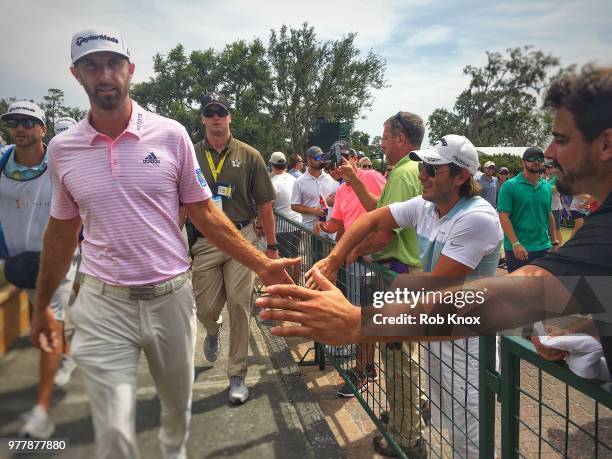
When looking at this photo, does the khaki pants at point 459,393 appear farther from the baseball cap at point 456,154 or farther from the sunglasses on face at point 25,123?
the sunglasses on face at point 25,123

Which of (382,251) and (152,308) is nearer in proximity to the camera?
(152,308)

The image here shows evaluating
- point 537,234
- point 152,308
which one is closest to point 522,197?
point 537,234

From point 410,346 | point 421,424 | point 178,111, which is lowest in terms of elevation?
point 421,424

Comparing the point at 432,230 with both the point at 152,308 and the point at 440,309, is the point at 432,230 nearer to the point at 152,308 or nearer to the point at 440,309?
the point at 440,309

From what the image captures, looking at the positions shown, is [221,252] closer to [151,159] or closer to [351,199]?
[351,199]

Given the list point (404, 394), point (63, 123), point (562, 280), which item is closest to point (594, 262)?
point (562, 280)

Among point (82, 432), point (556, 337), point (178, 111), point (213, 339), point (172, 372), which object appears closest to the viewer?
point (82, 432)

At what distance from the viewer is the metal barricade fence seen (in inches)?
48.3

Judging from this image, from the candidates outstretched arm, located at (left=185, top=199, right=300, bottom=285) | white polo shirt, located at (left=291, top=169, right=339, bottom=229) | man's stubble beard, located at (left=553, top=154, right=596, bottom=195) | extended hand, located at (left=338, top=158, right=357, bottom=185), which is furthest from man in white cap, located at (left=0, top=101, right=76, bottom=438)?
white polo shirt, located at (left=291, top=169, right=339, bottom=229)

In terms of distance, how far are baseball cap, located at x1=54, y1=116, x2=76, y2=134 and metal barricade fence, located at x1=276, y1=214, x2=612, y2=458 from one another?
122 cm

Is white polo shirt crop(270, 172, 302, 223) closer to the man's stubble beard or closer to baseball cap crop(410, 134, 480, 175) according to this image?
baseball cap crop(410, 134, 480, 175)

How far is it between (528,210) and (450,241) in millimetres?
3059

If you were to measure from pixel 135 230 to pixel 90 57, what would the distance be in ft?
1.75

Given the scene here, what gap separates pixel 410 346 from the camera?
208cm
